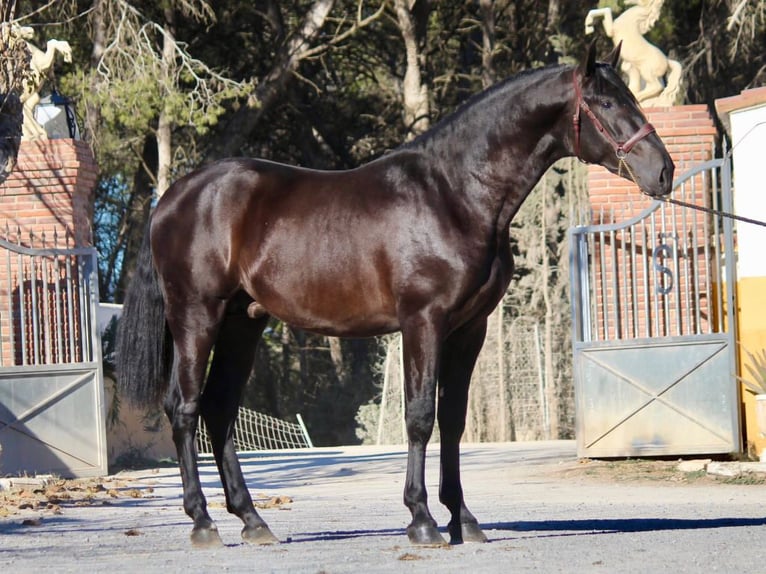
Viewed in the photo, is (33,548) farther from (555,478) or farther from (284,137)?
(284,137)

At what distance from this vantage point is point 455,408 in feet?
21.4

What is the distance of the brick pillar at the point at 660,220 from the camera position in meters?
12.6

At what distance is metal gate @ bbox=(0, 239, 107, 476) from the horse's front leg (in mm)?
7433

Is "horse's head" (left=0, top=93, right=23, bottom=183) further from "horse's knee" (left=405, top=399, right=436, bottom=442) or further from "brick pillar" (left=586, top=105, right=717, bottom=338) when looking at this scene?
"horse's knee" (left=405, top=399, right=436, bottom=442)

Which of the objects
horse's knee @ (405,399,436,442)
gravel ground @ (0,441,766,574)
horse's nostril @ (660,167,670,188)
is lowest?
gravel ground @ (0,441,766,574)

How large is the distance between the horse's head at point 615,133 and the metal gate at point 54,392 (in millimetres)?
7924

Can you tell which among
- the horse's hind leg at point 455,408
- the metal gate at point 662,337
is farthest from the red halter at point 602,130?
the metal gate at point 662,337

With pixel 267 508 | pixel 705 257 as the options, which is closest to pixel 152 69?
pixel 705 257

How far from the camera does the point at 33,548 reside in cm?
682

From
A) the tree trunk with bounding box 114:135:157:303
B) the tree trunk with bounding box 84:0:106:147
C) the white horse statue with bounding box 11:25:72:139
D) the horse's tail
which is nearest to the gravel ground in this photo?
the horse's tail

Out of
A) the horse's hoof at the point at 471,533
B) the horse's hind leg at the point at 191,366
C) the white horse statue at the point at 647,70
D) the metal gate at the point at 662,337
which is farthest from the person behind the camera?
the white horse statue at the point at 647,70

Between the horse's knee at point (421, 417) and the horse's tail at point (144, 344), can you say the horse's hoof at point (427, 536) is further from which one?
the horse's tail at point (144, 344)

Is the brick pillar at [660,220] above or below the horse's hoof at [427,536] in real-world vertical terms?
above

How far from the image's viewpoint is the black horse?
243 inches
